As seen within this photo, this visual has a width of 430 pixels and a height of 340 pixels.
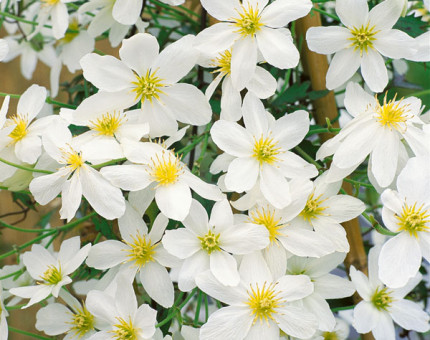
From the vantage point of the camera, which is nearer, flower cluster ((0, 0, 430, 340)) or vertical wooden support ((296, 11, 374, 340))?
flower cluster ((0, 0, 430, 340))

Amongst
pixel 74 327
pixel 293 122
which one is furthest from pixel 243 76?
pixel 74 327

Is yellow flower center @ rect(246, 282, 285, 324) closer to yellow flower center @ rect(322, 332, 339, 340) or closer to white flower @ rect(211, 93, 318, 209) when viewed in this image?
white flower @ rect(211, 93, 318, 209)

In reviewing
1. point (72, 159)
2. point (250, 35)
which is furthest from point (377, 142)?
point (72, 159)

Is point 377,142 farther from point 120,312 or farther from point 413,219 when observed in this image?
point 120,312

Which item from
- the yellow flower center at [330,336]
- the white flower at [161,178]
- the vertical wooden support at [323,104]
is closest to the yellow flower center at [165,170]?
the white flower at [161,178]

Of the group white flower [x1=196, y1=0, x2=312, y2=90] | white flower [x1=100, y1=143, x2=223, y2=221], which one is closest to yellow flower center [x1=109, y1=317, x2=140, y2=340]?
white flower [x1=100, y1=143, x2=223, y2=221]
